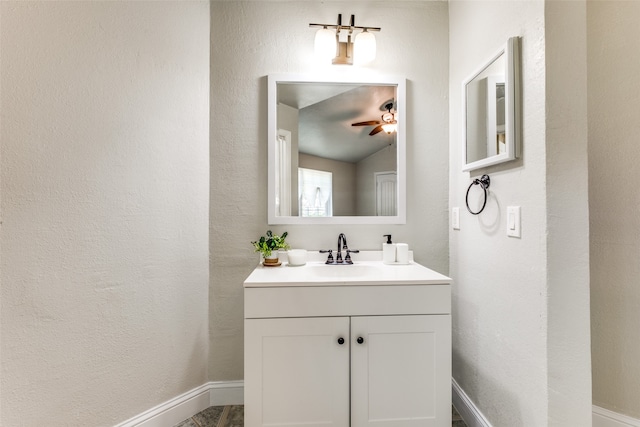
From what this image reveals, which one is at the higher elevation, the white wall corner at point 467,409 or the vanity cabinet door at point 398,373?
the vanity cabinet door at point 398,373

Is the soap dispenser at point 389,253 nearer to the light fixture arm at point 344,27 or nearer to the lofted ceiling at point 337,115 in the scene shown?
the lofted ceiling at point 337,115

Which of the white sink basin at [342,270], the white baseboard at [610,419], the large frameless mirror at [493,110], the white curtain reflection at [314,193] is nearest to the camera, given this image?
the large frameless mirror at [493,110]

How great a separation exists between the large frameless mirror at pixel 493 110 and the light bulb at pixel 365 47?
552 mm

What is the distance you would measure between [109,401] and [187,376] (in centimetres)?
36

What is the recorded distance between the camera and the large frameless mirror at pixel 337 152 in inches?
65.1

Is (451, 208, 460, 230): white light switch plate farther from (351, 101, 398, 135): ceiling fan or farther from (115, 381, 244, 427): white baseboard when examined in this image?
(115, 381, 244, 427): white baseboard

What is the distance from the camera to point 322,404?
1183 millimetres

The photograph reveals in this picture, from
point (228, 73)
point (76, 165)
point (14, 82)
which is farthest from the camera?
point (228, 73)

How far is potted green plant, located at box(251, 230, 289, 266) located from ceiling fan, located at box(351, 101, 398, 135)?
2.76ft

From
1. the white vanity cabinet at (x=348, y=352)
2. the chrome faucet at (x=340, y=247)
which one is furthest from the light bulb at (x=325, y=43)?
the white vanity cabinet at (x=348, y=352)

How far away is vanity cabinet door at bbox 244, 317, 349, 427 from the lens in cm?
117

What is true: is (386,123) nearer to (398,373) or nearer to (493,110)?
(493,110)

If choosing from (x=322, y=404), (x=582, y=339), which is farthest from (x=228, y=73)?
(x=582, y=339)

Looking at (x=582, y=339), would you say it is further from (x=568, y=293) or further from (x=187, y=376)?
(x=187, y=376)
